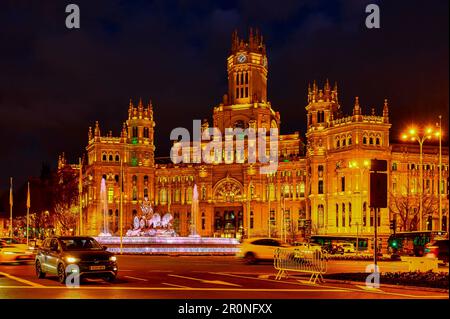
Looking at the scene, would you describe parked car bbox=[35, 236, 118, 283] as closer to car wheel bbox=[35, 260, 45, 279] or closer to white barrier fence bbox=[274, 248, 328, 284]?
car wheel bbox=[35, 260, 45, 279]

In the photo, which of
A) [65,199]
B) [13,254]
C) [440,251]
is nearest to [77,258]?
[13,254]

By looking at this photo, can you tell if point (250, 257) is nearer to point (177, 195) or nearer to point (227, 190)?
point (227, 190)

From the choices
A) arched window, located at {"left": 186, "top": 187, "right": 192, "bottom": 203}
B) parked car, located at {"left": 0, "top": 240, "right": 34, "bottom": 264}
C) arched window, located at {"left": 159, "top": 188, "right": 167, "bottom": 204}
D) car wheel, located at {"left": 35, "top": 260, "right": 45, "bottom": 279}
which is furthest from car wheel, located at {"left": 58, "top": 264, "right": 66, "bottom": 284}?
arched window, located at {"left": 159, "top": 188, "right": 167, "bottom": 204}

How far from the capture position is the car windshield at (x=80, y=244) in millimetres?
27441

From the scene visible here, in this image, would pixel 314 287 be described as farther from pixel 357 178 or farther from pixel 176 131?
pixel 176 131

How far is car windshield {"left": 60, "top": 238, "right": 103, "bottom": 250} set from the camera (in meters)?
27.4

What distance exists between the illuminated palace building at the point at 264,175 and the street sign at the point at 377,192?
254 ft

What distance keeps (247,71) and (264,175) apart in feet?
85.9

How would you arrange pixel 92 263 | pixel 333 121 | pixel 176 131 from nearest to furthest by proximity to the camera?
pixel 92 263
pixel 333 121
pixel 176 131

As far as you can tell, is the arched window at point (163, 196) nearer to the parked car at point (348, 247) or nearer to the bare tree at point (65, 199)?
the bare tree at point (65, 199)

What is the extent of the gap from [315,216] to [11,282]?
93.4m

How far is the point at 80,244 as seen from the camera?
28094mm

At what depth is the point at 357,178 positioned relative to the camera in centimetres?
10900
